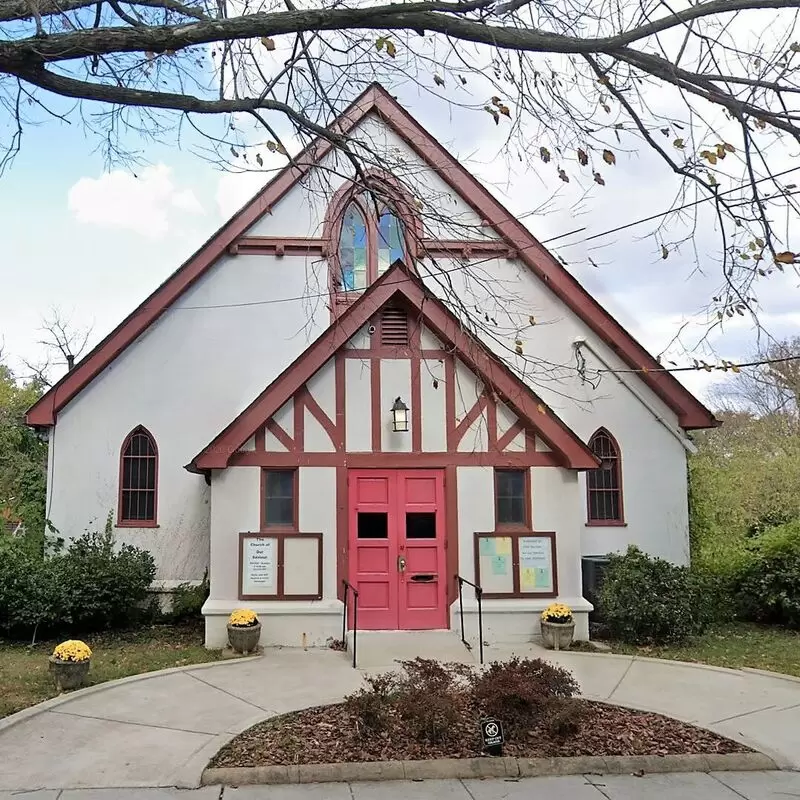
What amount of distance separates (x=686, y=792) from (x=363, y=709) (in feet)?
9.03

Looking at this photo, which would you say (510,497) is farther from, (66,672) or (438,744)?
(66,672)

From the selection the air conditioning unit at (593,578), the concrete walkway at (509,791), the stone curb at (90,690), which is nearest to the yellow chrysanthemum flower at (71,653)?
the stone curb at (90,690)

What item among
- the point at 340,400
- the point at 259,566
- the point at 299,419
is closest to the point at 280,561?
the point at 259,566

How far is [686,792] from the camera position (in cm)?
628

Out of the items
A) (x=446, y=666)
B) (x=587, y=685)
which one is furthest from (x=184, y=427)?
(x=587, y=685)

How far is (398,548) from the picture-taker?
12344 mm

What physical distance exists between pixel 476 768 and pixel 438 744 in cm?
50

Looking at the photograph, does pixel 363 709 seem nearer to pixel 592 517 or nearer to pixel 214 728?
pixel 214 728

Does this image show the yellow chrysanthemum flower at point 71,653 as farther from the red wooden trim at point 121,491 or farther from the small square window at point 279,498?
the red wooden trim at point 121,491

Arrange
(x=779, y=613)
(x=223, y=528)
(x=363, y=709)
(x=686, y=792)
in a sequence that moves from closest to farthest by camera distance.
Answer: (x=686, y=792) < (x=363, y=709) < (x=223, y=528) < (x=779, y=613)

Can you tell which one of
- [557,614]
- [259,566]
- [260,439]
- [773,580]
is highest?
[260,439]

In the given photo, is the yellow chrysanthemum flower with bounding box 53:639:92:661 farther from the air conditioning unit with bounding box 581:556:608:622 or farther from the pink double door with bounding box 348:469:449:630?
the air conditioning unit with bounding box 581:556:608:622

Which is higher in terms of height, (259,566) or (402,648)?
(259,566)

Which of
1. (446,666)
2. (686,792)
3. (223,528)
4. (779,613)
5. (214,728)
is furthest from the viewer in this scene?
(779,613)
